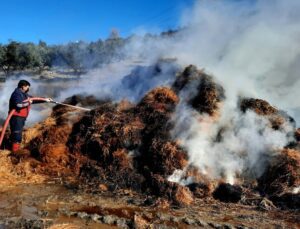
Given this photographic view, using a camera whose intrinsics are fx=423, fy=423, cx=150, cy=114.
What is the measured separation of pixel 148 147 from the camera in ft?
29.7

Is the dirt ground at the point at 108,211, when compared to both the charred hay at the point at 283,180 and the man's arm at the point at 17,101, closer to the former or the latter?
the charred hay at the point at 283,180

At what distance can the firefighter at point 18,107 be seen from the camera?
939 cm

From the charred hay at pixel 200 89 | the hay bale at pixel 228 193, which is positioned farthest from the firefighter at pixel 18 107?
the hay bale at pixel 228 193

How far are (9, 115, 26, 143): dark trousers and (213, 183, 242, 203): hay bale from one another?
4640 mm

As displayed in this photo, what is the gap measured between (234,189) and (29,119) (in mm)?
6491

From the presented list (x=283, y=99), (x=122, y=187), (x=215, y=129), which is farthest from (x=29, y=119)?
(x=283, y=99)

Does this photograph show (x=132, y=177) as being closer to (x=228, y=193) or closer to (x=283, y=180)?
(x=228, y=193)

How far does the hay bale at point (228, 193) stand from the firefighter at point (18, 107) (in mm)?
4448

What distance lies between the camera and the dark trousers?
31.3 feet

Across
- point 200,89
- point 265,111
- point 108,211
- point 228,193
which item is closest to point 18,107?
point 108,211

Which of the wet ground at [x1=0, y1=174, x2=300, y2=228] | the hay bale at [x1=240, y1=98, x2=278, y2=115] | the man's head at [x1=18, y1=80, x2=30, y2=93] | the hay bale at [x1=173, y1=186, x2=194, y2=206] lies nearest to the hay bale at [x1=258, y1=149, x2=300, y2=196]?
the wet ground at [x1=0, y1=174, x2=300, y2=228]

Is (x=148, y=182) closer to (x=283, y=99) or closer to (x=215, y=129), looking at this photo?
(x=215, y=129)

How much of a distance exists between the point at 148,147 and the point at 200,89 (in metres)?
2.10

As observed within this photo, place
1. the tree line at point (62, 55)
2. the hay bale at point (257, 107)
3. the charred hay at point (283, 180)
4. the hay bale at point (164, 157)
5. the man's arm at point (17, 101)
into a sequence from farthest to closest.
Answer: the tree line at point (62, 55) < the hay bale at point (257, 107) < the man's arm at point (17, 101) < the hay bale at point (164, 157) < the charred hay at point (283, 180)
